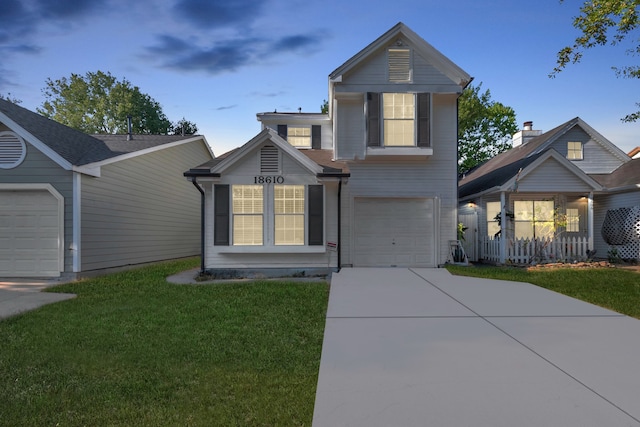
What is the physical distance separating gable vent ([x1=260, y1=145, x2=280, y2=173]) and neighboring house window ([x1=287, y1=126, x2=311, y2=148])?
14.9 ft

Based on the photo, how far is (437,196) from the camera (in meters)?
12.2

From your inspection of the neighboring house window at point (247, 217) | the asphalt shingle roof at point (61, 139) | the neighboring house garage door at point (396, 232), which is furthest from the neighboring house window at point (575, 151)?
the asphalt shingle roof at point (61, 139)

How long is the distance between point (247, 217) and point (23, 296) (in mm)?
5362

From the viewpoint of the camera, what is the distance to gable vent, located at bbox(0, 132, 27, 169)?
10.2 meters

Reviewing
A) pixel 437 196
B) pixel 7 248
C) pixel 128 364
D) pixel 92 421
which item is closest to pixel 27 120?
pixel 7 248

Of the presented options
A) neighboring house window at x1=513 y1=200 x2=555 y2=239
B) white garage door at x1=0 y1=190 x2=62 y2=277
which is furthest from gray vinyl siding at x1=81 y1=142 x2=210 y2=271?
neighboring house window at x1=513 y1=200 x2=555 y2=239

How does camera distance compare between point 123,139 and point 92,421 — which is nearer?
point 92,421

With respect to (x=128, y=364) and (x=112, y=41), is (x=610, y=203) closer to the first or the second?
(x=128, y=364)

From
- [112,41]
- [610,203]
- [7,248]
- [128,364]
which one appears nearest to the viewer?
[128,364]

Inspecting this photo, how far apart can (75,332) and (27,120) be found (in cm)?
869

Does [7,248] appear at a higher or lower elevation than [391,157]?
lower

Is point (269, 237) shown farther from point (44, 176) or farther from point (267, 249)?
point (44, 176)

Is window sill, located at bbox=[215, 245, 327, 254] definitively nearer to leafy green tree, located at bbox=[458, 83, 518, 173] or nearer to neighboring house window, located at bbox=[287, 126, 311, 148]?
neighboring house window, located at bbox=[287, 126, 311, 148]

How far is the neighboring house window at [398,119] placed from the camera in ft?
38.4
